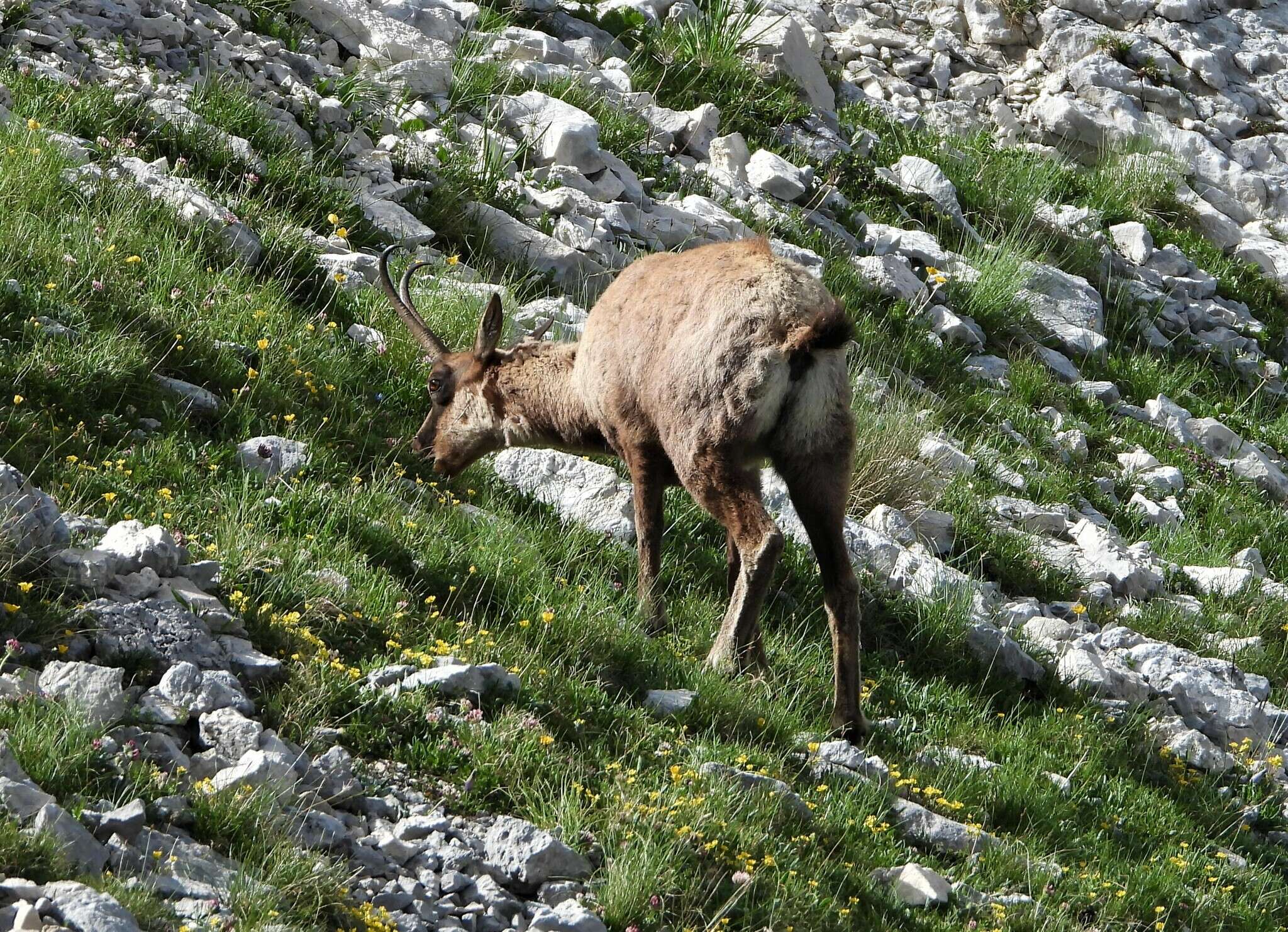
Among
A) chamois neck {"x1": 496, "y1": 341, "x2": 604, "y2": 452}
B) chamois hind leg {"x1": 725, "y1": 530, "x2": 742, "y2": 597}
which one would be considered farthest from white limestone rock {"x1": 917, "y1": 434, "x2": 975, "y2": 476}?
chamois neck {"x1": 496, "y1": 341, "x2": 604, "y2": 452}

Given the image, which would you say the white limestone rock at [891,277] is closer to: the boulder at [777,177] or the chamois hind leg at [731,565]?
the boulder at [777,177]

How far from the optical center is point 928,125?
15.7 m

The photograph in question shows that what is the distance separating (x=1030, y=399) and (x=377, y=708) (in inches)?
308

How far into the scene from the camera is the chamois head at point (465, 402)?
331 inches

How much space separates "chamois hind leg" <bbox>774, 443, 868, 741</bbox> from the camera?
6.70 meters

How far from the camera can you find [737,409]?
260 inches

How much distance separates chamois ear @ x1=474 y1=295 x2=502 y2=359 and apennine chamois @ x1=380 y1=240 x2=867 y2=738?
0.91 metres

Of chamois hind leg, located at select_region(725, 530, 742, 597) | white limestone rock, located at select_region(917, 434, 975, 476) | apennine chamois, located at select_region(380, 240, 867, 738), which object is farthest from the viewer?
white limestone rock, located at select_region(917, 434, 975, 476)

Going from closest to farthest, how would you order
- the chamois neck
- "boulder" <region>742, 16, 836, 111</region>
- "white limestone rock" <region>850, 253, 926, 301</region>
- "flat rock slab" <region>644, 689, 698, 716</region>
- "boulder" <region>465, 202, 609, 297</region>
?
1. "flat rock slab" <region>644, 689, 698, 716</region>
2. the chamois neck
3. "boulder" <region>465, 202, 609, 297</region>
4. "white limestone rock" <region>850, 253, 926, 301</region>
5. "boulder" <region>742, 16, 836, 111</region>

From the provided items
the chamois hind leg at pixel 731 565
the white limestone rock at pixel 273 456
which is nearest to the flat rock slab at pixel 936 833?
the chamois hind leg at pixel 731 565

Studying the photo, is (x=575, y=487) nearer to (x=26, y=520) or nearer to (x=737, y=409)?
(x=737, y=409)

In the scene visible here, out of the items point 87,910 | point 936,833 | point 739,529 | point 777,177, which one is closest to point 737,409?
point 739,529

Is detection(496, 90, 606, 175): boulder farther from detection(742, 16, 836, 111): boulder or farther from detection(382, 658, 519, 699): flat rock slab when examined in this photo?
detection(382, 658, 519, 699): flat rock slab

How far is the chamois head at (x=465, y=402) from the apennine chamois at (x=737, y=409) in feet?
2.97
